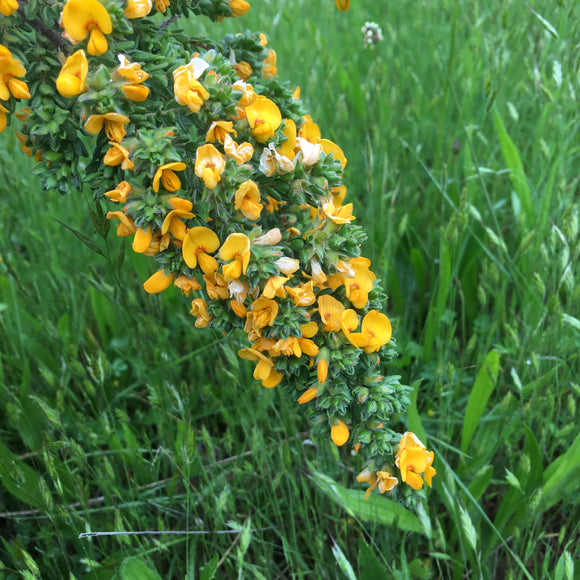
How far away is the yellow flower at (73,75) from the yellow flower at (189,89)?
0.16m

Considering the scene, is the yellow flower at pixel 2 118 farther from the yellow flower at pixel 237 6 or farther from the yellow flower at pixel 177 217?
the yellow flower at pixel 237 6

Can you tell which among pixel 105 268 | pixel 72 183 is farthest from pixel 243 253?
pixel 105 268

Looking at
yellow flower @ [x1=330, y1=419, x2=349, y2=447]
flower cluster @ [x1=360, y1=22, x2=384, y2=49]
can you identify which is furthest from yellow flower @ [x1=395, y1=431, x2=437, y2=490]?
flower cluster @ [x1=360, y1=22, x2=384, y2=49]

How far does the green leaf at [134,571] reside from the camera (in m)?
1.20

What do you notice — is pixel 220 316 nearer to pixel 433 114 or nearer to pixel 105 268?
pixel 105 268

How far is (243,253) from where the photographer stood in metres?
0.99

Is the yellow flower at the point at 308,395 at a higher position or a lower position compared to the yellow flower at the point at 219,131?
lower

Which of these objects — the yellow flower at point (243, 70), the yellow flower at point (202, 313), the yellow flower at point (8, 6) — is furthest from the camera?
the yellow flower at point (243, 70)

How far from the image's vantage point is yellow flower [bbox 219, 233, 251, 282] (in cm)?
99

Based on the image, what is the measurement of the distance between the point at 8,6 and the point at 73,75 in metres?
0.15

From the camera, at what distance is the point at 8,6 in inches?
36.7

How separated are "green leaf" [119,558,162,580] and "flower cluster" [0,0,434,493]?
513 millimetres

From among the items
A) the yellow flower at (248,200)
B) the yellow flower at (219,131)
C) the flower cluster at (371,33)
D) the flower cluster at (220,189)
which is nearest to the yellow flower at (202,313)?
the flower cluster at (220,189)

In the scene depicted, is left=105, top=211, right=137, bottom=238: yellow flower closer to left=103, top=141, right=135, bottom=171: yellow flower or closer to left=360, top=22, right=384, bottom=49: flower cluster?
left=103, top=141, right=135, bottom=171: yellow flower
